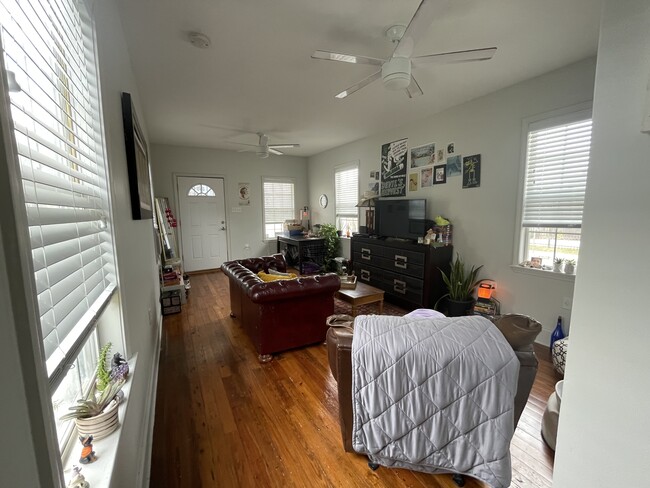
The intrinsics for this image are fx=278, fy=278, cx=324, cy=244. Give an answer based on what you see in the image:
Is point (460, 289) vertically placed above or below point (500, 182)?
below

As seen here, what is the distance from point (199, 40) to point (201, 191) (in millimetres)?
3937

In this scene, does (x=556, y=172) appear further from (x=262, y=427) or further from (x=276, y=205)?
(x=276, y=205)

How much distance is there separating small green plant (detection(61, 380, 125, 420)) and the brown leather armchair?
88 centimetres

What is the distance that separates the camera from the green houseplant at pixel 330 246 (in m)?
5.59

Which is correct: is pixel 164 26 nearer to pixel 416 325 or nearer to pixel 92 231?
pixel 92 231

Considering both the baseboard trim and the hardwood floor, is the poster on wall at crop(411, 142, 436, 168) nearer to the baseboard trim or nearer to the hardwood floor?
the hardwood floor

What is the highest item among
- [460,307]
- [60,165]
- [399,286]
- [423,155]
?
[423,155]


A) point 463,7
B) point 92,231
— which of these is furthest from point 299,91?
point 92,231

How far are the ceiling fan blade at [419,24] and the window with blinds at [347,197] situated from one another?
332cm

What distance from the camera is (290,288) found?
2.37 meters

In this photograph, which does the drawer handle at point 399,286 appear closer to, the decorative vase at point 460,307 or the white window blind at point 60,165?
the decorative vase at point 460,307

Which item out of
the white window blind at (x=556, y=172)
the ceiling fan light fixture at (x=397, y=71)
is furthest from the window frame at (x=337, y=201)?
the ceiling fan light fixture at (x=397, y=71)

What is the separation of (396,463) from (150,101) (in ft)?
13.1

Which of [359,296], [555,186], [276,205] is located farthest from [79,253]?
[276,205]
